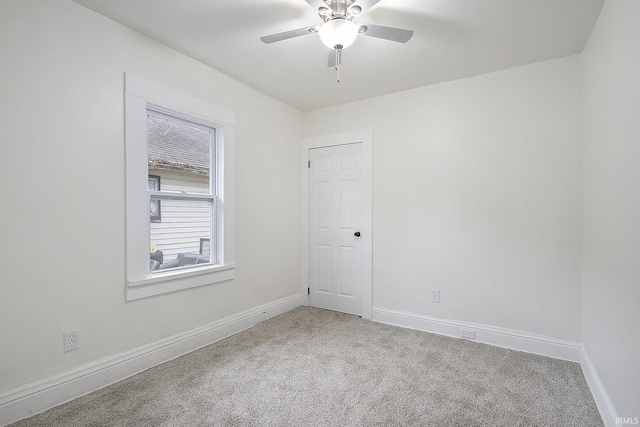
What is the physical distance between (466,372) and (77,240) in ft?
9.54

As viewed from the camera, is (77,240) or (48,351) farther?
(77,240)


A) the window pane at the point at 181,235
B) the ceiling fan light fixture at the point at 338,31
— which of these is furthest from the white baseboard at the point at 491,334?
the ceiling fan light fixture at the point at 338,31

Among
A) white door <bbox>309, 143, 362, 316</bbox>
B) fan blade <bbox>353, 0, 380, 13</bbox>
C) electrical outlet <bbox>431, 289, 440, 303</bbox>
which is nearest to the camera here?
fan blade <bbox>353, 0, 380, 13</bbox>

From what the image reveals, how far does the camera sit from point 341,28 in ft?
5.79

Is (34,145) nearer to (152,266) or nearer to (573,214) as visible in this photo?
(152,266)

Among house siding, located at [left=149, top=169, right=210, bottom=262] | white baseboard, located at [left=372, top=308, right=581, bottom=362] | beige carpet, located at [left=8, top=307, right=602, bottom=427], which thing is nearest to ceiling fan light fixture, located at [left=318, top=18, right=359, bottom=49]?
house siding, located at [left=149, top=169, right=210, bottom=262]

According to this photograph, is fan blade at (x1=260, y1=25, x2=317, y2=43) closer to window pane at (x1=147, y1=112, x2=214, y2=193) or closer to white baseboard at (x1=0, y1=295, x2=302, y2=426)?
window pane at (x1=147, y1=112, x2=214, y2=193)

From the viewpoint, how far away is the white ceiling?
78.7 inches

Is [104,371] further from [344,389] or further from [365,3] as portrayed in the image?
[365,3]

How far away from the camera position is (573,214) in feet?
8.42

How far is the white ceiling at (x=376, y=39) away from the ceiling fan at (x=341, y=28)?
186 mm

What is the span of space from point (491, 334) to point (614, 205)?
164 cm

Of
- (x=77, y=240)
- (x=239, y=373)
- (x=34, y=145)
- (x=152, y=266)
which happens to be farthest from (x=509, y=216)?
(x=34, y=145)

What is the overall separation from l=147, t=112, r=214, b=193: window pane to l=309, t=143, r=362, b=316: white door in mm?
1466
